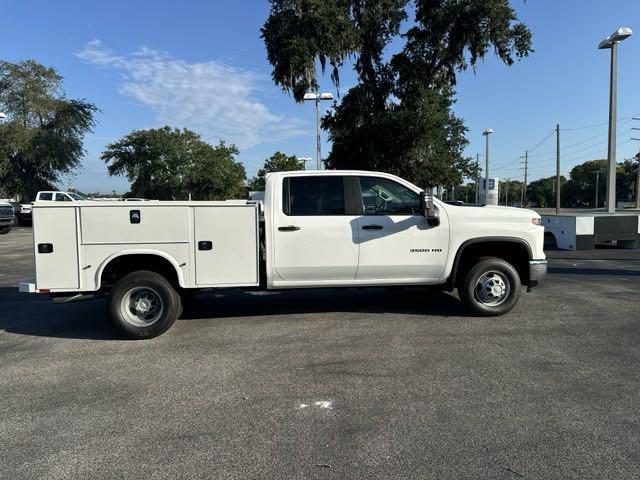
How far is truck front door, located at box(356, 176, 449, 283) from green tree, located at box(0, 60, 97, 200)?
3881 centimetres

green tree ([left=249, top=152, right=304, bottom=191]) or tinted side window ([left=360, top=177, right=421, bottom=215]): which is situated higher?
green tree ([left=249, top=152, right=304, bottom=191])

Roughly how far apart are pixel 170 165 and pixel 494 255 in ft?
153

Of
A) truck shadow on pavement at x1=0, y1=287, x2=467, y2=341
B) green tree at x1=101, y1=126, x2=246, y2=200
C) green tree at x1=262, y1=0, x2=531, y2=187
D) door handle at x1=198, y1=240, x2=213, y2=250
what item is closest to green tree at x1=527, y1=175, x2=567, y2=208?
green tree at x1=101, y1=126, x2=246, y2=200

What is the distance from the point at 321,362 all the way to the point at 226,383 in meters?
1.04

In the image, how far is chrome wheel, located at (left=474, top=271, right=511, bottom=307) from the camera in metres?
6.90

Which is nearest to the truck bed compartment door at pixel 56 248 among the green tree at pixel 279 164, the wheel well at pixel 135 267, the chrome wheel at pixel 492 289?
the wheel well at pixel 135 267

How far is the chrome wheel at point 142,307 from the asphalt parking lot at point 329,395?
0.98 feet

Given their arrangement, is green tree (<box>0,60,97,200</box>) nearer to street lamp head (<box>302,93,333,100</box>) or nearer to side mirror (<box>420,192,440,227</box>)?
street lamp head (<box>302,93,333,100</box>)

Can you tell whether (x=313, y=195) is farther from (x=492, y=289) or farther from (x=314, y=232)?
→ (x=492, y=289)

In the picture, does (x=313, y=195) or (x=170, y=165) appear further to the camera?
(x=170, y=165)

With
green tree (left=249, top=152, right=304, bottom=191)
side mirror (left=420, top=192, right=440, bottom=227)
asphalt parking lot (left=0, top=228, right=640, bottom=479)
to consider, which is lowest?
asphalt parking lot (left=0, top=228, right=640, bottom=479)

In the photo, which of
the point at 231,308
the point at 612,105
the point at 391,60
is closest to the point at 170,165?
the point at 391,60

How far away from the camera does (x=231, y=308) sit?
787 cm

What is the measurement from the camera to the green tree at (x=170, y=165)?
4931cm
